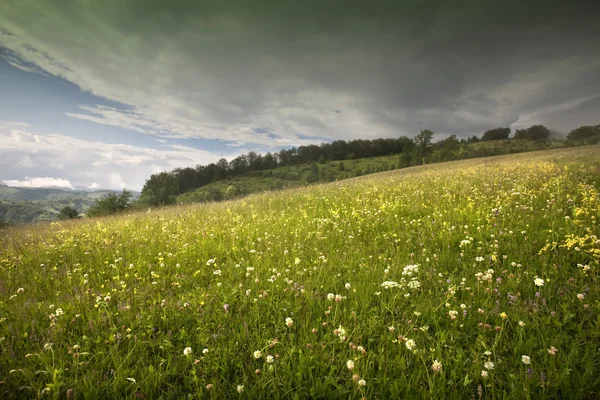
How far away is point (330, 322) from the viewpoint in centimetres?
290

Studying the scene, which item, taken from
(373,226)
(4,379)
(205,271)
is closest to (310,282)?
(205,271)

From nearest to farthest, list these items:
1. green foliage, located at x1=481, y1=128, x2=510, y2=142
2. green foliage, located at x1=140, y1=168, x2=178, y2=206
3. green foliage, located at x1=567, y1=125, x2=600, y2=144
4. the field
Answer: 1. the field
2. green foliage, located at x1=567, y1=125, x2=600, y2=144
3. green foliage, located at x1=140, y1=168, x2=178, y2=206
4. green foliage, located at x1=481, y1=128, x2=510, y2=142

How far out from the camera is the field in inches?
84.7

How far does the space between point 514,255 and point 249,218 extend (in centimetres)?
693

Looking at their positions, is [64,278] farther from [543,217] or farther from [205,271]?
[543,217]

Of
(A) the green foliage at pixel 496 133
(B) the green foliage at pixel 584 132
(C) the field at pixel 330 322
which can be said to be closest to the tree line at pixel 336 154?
(A) the green foliage at pixel 496 133

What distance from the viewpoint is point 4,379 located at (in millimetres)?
2217

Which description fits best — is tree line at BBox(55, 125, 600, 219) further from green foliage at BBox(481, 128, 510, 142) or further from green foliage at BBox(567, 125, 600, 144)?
green foliage at BBox(567, 125, 600, 144)

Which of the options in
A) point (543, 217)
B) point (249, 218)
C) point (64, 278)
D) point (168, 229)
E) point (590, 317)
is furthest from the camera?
point (249, 218)

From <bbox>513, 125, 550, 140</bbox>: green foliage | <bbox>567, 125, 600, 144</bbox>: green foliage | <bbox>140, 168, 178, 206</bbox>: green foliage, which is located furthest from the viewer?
<bbox>513, 125, 550, 140</bbox>: green foliage

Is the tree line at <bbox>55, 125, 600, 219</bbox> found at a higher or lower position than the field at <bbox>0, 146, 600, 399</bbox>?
higher

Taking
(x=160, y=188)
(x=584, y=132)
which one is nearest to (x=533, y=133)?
(x=584, y=132)

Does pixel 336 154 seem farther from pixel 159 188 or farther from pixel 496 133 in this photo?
pixel 159 188

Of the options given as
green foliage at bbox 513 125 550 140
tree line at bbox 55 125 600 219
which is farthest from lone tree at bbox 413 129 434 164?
green foliage at bbox 513 125 550 140
